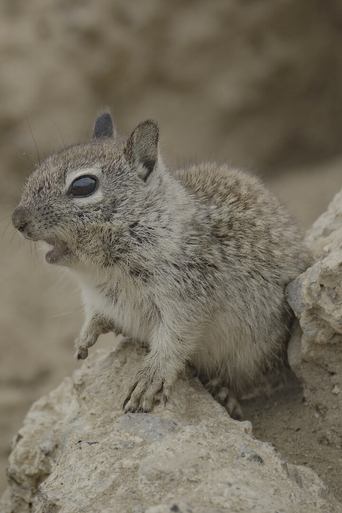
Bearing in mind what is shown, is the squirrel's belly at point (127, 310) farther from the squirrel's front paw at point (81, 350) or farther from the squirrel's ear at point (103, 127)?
the squirrel's ear at point (103, 127)

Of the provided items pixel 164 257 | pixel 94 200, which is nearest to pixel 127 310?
pixel 164 257

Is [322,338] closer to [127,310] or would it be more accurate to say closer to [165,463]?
[127,310]

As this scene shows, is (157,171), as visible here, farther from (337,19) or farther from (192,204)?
(337,19)

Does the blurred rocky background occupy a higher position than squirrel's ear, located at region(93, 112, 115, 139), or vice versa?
the blurred rocky background

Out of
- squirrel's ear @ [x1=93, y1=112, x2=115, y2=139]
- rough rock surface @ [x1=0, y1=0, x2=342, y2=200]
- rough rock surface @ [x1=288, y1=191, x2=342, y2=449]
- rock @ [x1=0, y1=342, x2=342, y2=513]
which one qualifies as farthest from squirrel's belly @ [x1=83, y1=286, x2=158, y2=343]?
rough rock surface @ [x1=0, y1=0, x2=342, y2=200]

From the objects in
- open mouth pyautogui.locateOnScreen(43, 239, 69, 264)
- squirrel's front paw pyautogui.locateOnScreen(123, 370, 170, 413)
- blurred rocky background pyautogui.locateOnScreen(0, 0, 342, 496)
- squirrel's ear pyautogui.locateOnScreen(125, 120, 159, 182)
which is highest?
blurred rocky background pyautogui.locateOnScreen(0, 0, 342, 496)

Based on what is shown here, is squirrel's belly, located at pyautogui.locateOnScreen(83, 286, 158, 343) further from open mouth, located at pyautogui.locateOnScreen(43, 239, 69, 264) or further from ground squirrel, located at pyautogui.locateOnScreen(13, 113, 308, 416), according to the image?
open mouth, located at pyautogui.locateOnScreen(43, 239, 69, 264)

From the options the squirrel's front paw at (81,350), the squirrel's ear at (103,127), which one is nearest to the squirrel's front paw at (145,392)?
the squirrel's front paw at (81,350)
